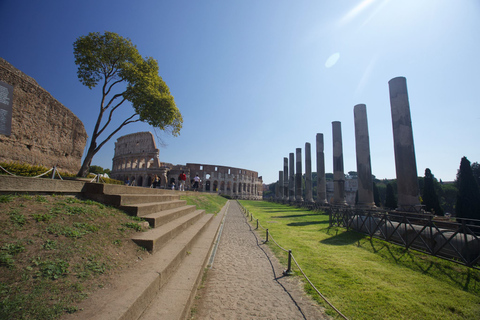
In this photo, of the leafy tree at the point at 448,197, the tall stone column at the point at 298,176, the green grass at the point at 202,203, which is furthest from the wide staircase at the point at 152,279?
the leafy tree at the point at 448,197

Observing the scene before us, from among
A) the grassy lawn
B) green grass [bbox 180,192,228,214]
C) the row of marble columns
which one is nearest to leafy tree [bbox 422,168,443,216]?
the row of marble columns

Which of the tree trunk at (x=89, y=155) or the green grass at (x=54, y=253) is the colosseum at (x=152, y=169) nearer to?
the tree trunk at (x=89, y=155)

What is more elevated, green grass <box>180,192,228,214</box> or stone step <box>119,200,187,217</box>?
stone step <box>119,200,187,217</box>

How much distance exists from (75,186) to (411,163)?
11.5 metres

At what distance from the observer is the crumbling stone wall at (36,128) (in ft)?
27.6

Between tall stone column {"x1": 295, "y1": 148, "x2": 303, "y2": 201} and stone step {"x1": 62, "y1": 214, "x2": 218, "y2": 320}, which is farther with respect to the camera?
tall stone column {"x1": 295, "y1": 148, "x2": 303, "y2": 201}

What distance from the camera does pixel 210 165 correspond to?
49125 mm

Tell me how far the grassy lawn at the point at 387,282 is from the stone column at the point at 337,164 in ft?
33.9

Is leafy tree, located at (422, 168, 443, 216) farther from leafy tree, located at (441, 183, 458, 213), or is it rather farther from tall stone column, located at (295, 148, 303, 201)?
leafy tree, located at (441, 183, 458, 213)

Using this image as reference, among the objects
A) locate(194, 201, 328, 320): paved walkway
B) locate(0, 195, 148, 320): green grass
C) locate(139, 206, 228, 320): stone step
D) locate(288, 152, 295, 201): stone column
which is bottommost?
locate(194, 201, 328, 320): paved walkway

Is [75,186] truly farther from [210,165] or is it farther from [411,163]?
[210,165]

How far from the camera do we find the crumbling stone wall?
841cm

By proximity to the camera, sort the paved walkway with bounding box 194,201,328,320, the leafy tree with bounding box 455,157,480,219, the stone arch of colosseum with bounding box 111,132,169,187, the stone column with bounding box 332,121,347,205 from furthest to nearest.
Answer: the stone arch of colosseum with bounding box 111,132,169,187
the stone column with bounding box 332,121,347,205
the leafy tree with bounding box 455,157,480,219
the paved walkway with bounding box 194,201,328,320

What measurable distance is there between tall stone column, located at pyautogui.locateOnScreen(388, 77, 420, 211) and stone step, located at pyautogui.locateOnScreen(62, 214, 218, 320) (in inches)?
359
